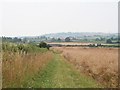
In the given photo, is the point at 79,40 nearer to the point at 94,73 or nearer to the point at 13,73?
the point at 94,73

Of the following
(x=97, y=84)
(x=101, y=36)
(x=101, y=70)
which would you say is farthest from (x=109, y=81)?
(x=101, y=36)

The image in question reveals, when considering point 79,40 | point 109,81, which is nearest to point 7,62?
point 109,81

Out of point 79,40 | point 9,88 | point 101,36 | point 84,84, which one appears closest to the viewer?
point 9,88

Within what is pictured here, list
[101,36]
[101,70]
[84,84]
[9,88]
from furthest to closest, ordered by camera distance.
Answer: [101,36], [101,70], [84,84], [9,88]

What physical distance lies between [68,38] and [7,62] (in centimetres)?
8848

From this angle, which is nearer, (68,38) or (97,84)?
(97,84)

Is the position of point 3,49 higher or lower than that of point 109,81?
higher

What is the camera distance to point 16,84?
34.4 ft

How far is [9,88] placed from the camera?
9.98 metres

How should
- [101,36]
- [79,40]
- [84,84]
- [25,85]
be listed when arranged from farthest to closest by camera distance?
[79,40], [101,36], [84,84], [25,85]

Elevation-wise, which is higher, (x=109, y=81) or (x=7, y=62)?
(x=7, y=62)

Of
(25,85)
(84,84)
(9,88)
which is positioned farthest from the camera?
(84,84)

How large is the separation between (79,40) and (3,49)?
271 ft

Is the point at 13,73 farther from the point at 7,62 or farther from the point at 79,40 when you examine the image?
the point at 79,40
